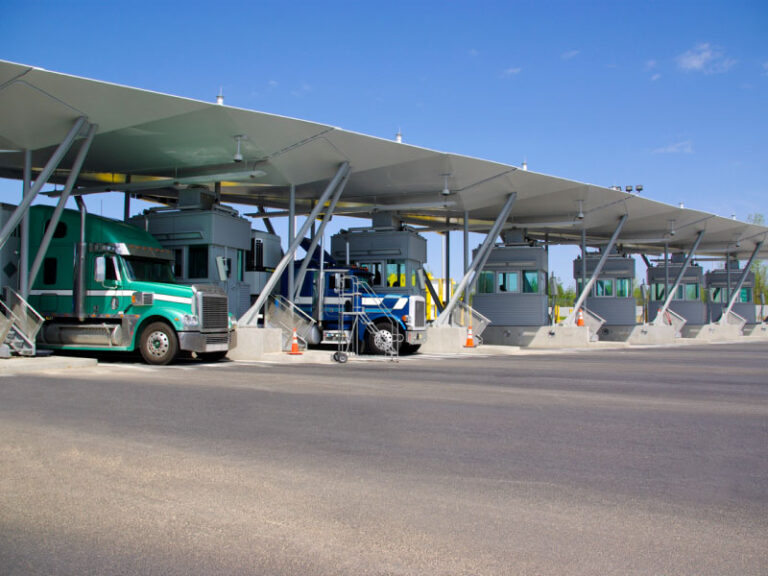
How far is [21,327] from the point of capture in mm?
14867

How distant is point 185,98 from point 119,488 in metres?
11.7

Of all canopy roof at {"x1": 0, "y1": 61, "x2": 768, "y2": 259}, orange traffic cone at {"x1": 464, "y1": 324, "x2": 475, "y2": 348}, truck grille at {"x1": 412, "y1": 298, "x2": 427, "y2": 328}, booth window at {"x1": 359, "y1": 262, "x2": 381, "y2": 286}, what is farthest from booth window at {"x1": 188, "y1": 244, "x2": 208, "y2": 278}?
orange traffic cone at {"x1": 464, "y1": 324, "x2": 475, "y2": 348}

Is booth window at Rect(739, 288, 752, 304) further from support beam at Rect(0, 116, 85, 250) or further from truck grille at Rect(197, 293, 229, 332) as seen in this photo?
support beam at Rect(0, 116, 85, 250)

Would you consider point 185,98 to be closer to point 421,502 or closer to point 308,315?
point 308,315

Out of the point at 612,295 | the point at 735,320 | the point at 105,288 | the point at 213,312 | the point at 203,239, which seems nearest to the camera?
the point at 105,288

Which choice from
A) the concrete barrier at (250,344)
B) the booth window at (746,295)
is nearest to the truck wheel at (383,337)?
the concrete barrier at (250,344)

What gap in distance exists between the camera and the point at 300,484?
16.6ft

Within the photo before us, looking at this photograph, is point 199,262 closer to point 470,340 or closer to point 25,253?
point 25,253

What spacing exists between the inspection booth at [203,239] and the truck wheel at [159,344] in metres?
3.85

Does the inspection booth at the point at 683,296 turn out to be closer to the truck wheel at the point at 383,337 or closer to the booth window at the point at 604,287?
the booth window at the point at 604,287

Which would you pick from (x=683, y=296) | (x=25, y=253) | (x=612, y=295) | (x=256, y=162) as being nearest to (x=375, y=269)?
(x=256, y=162)

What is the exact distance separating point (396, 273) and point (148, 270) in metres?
9.14

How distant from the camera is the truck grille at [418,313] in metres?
20.4

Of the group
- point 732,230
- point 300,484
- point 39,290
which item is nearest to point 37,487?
point 300,484
